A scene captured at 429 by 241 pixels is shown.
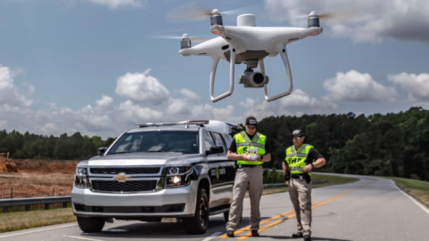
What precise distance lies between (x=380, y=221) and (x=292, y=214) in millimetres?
2450

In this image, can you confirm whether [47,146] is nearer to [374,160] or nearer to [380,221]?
[374,160]

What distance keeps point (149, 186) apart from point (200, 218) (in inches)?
44.8

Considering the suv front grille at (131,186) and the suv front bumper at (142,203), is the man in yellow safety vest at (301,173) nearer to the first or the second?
the suv front bumper at (142,203)

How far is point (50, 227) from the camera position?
12.4 m

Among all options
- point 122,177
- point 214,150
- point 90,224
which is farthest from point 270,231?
point 90,224

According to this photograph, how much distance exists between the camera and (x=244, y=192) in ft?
34.9

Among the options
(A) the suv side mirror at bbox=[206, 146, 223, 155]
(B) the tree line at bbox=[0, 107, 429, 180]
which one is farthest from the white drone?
(B) the tree line at bbox=[0, 107, 429, 180]

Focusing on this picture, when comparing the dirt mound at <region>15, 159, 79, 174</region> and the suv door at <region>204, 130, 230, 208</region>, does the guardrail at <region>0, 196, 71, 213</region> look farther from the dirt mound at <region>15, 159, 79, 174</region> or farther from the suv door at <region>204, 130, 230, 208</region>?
the dirt mound at <region>15, 159, 79, 174</region>

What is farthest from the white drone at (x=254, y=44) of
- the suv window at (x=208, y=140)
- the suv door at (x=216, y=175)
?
the suv door at (x=216, y=175)

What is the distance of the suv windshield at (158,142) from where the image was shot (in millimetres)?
11805

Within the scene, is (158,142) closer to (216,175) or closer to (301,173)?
(216,175)

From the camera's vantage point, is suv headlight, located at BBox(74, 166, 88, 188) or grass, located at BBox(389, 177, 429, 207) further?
grass, located at BBox(389, 177, 429, 207)

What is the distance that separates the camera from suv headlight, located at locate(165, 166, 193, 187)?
10469mm

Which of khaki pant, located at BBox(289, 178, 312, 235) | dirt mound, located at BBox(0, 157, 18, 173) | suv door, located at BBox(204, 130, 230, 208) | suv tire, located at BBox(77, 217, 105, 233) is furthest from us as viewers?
dirt mound, located at BBox(0, 157, 18, 173)
